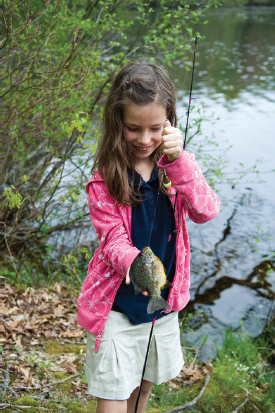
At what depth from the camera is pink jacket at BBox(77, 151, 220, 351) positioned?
1.91m

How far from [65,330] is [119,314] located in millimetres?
1914

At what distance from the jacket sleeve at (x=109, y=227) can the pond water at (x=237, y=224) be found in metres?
0.75

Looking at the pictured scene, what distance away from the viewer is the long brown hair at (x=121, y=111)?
2.04 meters

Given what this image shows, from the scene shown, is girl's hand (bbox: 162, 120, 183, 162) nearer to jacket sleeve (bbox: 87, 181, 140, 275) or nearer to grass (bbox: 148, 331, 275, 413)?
jacket sleeve (bbox: 87, 181, 140, 275)

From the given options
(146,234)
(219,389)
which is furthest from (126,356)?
(219,389)

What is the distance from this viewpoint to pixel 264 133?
358 inches

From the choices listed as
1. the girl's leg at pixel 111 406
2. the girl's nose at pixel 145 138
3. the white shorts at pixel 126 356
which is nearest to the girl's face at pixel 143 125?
the girl's nose at pixel 145 138

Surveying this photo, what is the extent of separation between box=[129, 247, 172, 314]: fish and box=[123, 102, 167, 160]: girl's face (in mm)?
664

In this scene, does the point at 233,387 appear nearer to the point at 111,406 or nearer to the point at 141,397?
the point at 141,397

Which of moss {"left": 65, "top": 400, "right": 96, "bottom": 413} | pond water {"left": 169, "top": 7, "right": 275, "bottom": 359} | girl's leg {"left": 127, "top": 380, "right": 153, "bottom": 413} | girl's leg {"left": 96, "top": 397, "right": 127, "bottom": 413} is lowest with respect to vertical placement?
pond water {"left": 169, "top": 7, "right": 275, "bottom": 359}

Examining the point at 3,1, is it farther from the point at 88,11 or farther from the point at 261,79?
the point at 261,79

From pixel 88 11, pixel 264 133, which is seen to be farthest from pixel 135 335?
pixel 264 133

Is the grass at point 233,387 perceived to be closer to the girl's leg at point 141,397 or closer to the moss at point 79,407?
the moss at point 79,407

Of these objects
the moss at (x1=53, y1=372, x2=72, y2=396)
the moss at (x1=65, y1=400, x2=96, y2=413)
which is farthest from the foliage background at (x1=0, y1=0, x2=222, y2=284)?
the moss at (x1=65, y1=400, x2=96, y2=413)
